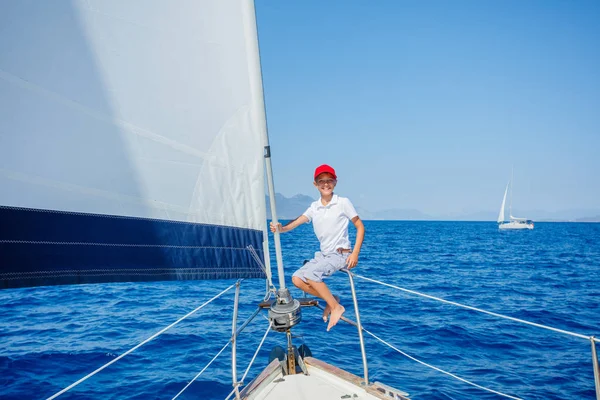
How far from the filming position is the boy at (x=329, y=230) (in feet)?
11.1

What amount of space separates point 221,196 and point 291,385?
142 cm

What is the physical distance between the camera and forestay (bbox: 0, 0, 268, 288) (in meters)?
1.92

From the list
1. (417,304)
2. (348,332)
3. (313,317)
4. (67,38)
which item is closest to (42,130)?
(67,38)

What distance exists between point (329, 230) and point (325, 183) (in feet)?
1.43

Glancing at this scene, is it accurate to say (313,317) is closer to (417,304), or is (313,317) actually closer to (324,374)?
(417,304)

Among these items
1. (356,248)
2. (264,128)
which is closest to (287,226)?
(356,248)

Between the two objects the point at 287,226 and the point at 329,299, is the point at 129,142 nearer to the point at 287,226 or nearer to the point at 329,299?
the point at 287,226

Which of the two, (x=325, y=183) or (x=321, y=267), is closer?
(x=321, y=267)

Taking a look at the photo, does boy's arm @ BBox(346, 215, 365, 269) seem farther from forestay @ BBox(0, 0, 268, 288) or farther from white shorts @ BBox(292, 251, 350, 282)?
forestay @ BBox(0, 0, 268, 288)

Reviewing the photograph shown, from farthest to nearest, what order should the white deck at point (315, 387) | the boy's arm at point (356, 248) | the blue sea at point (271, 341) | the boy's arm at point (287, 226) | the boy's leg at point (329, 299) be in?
1. the blue sea at point (271, 341)
2. the boy's arm at point (356, 248)
3. the boy's leg at point (329, 299)
4. the boy's arm at point (287, 226)
5. the white deck at point (315, 387)

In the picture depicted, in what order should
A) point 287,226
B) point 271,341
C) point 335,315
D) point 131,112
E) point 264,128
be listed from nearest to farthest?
1. point 131,112
2. point 264,128
3. point 335,315
4. point 287,226
5. point 271,341

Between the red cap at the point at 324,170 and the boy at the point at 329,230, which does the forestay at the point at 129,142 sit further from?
the red cap at the point at 324,170

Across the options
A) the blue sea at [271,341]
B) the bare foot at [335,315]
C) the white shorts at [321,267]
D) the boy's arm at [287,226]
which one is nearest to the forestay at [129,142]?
the boy's arm at [287,226]

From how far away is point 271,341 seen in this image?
268 inches
